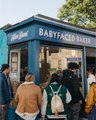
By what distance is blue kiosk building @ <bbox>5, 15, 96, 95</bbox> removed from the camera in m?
6.68

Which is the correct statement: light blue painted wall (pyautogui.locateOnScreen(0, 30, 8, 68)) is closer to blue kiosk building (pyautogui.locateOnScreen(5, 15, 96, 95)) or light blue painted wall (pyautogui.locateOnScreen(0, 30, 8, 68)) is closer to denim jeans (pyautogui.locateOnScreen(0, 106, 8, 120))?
blue kiosk building (pyautogui.locateOnScreen(5, 15, 96, 95))

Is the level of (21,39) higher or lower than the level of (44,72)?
higher

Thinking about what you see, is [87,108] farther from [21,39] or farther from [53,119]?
[21,39]

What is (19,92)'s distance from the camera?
5.48 meters

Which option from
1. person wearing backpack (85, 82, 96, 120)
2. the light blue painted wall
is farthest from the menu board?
person wearing backpack (85, 82, 96, 120)

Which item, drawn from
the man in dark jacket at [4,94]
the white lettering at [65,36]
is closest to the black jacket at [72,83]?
the white lettering at [65,36]

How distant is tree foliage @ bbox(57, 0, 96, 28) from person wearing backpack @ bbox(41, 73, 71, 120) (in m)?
17.0

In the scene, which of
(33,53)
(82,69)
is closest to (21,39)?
(33,53)

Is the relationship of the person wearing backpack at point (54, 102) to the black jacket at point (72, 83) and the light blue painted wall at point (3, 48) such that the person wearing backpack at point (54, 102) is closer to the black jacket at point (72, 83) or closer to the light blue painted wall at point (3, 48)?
the black jacket at point (72, 83)

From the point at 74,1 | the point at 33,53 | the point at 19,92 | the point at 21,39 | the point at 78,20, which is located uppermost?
the point at 74,1

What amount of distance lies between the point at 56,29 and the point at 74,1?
16.4m

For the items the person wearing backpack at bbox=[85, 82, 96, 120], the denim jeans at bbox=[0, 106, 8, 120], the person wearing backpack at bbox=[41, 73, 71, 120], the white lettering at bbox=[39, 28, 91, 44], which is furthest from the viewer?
the white lettering at bbox=[39, 28, 91, 44]

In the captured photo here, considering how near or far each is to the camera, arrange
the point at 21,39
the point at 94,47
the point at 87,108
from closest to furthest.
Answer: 1. the point at 87,108
2. the point at 21,39
3. the point at 94,47

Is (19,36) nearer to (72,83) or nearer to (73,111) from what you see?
(72,83)
